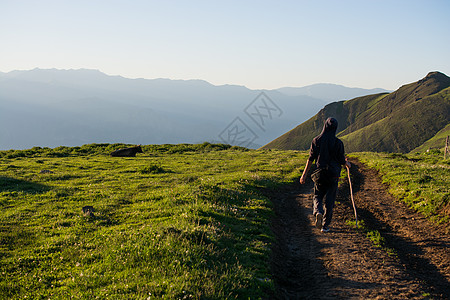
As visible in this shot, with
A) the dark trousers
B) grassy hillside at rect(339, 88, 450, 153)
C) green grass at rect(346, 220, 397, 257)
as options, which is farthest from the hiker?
grassy hillside at rect(339, 88, 450, 153)

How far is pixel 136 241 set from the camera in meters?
8.29

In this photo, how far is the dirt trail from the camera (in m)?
7.01

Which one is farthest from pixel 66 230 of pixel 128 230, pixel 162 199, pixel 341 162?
pixel 341 162

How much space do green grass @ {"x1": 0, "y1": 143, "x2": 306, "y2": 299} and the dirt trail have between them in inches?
30.1

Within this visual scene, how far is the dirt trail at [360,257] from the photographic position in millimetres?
7012

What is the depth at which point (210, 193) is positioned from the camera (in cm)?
1374

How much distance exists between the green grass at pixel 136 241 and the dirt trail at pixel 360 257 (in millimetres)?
764

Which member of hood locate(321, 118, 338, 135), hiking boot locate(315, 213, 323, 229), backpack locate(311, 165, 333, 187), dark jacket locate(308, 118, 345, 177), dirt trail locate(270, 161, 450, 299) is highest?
hood locate(321, 118, 338, 135)

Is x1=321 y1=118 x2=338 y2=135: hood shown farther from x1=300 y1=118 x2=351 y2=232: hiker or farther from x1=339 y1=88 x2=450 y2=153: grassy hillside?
x1=339 y1=88 x2=450 y2=153: grassy hillside

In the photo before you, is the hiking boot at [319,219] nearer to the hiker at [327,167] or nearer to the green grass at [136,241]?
the hiker at [327,167]

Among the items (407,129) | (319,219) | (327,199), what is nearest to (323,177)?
(327,199)

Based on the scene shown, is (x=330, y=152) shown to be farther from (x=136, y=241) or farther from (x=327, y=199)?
(x=136, y=241)

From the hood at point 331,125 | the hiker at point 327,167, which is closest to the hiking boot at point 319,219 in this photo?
the hiker at point 327,167

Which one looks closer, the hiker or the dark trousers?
the hiker
